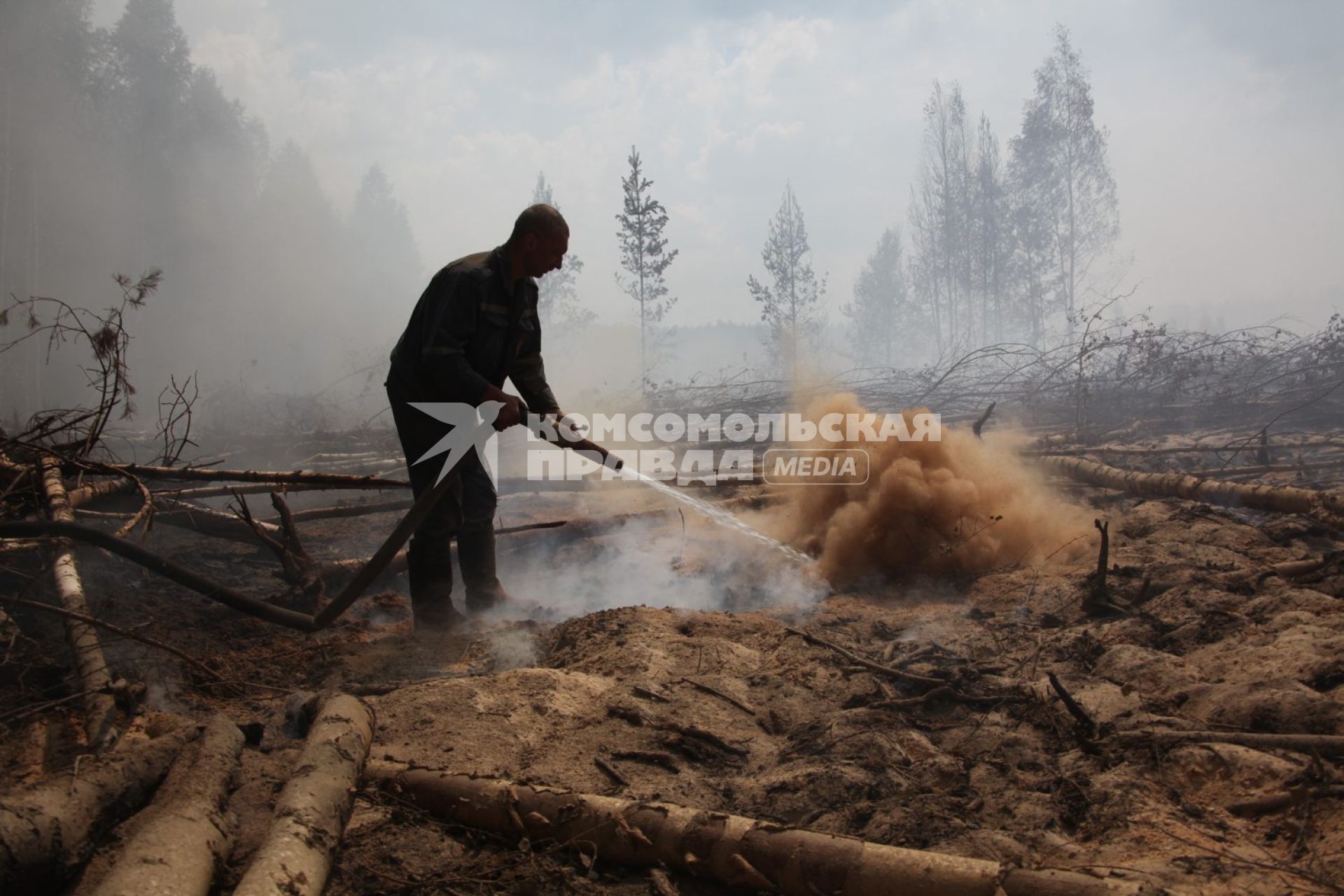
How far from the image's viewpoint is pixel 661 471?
1155cm

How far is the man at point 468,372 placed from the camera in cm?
406

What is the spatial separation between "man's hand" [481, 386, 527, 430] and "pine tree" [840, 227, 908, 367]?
167 feet

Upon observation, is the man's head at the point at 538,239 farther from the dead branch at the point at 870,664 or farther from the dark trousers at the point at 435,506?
the dead branch at the point at 870,664

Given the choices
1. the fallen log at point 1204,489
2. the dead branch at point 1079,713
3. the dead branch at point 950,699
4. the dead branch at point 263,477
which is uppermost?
the dead branch at point 263,477

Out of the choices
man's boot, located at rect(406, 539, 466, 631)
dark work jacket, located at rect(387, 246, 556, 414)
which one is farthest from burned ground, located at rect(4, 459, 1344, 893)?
dark work jacket, located at rect(387, 246, 556, 414)

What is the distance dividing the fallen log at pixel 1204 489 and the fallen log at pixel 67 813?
640cm

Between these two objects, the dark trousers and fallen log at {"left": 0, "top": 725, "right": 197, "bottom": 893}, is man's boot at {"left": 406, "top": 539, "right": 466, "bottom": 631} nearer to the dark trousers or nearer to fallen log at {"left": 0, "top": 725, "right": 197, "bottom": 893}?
the dark trousers

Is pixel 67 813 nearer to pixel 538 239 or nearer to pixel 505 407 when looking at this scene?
pixel 505 407

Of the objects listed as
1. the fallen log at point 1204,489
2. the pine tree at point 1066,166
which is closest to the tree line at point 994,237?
the pine tree at point 1066,166

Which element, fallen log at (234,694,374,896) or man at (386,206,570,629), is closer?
fallen log at (234,694,374,896)

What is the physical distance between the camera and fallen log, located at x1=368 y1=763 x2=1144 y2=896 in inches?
67.3

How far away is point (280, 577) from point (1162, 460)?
9477mm

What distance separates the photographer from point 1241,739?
2.30 meters

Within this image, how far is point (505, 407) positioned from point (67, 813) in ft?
8.20
